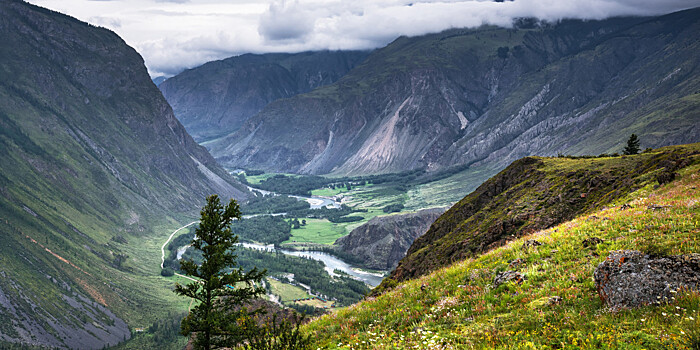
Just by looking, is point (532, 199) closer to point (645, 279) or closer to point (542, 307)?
point (542, 307)

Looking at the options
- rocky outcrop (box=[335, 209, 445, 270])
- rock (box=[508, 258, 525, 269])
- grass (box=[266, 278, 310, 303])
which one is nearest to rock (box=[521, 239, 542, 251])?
rock (box=[508, 258, 525, 269])

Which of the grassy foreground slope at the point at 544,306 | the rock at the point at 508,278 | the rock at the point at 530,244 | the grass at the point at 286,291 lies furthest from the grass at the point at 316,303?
the rock at the point at 508,278

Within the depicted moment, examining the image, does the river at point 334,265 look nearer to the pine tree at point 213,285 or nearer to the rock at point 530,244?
the pine tree at point 213,285

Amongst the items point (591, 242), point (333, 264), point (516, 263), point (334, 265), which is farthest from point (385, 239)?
point (591, 242)

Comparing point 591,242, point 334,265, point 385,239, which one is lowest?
point 334,265

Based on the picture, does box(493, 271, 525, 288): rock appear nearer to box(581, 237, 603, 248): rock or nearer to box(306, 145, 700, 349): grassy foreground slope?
box(306, 145, 700, 349): grassy foreground slope
